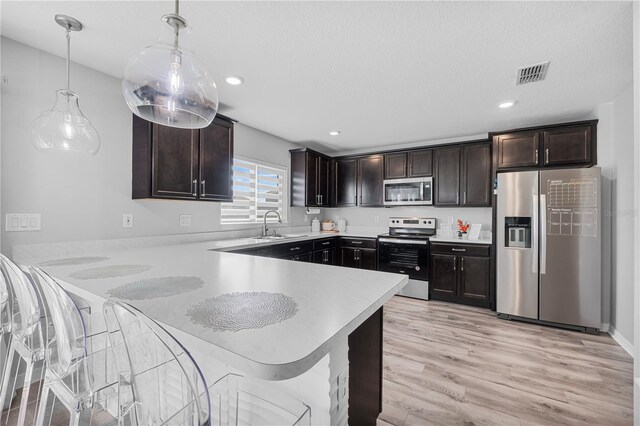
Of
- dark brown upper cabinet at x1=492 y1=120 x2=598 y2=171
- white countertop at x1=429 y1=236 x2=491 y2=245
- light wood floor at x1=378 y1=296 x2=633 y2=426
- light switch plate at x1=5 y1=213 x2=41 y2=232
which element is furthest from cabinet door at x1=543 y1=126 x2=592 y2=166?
light switch plate at x1=5 y1=213 x2=41 y2=232

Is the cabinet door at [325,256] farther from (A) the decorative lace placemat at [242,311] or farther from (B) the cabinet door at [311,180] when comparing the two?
(A) the decorative lace placemat at [242,311]

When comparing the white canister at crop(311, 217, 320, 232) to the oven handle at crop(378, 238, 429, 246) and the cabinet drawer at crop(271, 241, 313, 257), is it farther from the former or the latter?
the oven handle at crop(378, 238, 429, 246)

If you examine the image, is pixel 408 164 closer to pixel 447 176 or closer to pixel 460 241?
pixel 447 176

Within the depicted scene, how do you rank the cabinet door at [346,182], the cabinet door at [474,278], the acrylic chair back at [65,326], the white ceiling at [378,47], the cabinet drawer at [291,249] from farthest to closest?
the cabinet door at [346,182] < the cabinet door at [474,278] < the cabinet drawer at [291,249] < the white ceiling at [378,47] < the acrylic chair back at [65,326]

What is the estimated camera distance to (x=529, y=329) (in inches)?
120

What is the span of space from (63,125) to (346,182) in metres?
3.98

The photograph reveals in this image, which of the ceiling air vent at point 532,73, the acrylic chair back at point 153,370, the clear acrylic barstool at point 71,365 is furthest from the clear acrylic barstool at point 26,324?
the ceiling air vent at point 532,73

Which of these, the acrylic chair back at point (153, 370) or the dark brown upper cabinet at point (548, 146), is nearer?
the acrylic chair back at point (153, 370)

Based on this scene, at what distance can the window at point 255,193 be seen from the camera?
3.73 metres

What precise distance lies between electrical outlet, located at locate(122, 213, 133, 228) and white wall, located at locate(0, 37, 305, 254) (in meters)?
0.03

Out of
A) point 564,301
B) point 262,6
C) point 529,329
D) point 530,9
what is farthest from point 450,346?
point 262,6

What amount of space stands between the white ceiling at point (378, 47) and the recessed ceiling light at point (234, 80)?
Result: 60 mm

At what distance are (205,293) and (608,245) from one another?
396 centimetres

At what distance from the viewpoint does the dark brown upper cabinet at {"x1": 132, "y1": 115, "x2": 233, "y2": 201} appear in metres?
2.44
